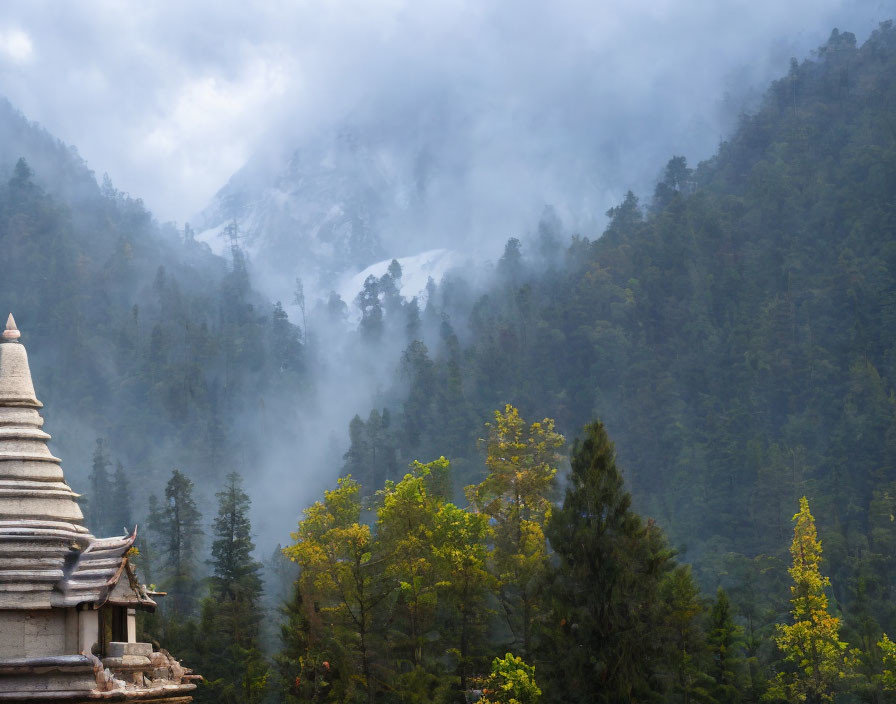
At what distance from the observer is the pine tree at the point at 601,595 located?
123 ft

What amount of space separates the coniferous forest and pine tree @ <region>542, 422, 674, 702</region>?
95 millimetres

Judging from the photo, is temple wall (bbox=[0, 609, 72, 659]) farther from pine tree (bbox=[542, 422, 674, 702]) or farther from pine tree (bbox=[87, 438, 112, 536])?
pine tree (bbox=[87, 438, 112, 536])

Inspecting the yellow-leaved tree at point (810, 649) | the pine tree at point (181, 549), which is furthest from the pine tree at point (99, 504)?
the yellow-leaved tree at point (810, 649)

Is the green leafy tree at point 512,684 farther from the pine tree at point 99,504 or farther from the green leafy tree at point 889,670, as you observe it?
the pine tree at point 99,504

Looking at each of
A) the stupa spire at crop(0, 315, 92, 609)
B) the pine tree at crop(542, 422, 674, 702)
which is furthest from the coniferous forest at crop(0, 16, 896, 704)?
the stupa spire at crop(0, 315, 92, 609)

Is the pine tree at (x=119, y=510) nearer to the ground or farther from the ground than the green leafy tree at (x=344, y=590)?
farther from the ground

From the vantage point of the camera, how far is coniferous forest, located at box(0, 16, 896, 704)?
147 ft

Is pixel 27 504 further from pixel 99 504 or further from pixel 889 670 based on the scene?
pixel 99 504

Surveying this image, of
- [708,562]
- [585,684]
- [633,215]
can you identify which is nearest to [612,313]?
[633,215]

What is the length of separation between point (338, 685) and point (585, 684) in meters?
9.38

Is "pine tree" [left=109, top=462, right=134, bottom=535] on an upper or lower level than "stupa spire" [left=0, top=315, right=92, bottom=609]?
upper

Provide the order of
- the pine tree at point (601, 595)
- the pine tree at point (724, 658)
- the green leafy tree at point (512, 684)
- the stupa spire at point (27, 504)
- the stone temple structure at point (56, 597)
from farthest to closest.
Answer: the pine tree at point (724, 658) → the green leafy tree at point (512, 684) → the pine tree at point (601, 595) → the stupa spire at point (27, 504) → the stone temple structure at point (56, 597)

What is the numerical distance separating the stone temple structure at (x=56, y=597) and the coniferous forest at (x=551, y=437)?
4723 millimetres

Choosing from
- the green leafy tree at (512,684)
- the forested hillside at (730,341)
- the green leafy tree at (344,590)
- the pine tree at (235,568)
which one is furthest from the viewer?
the forested hillside at (730,341)
